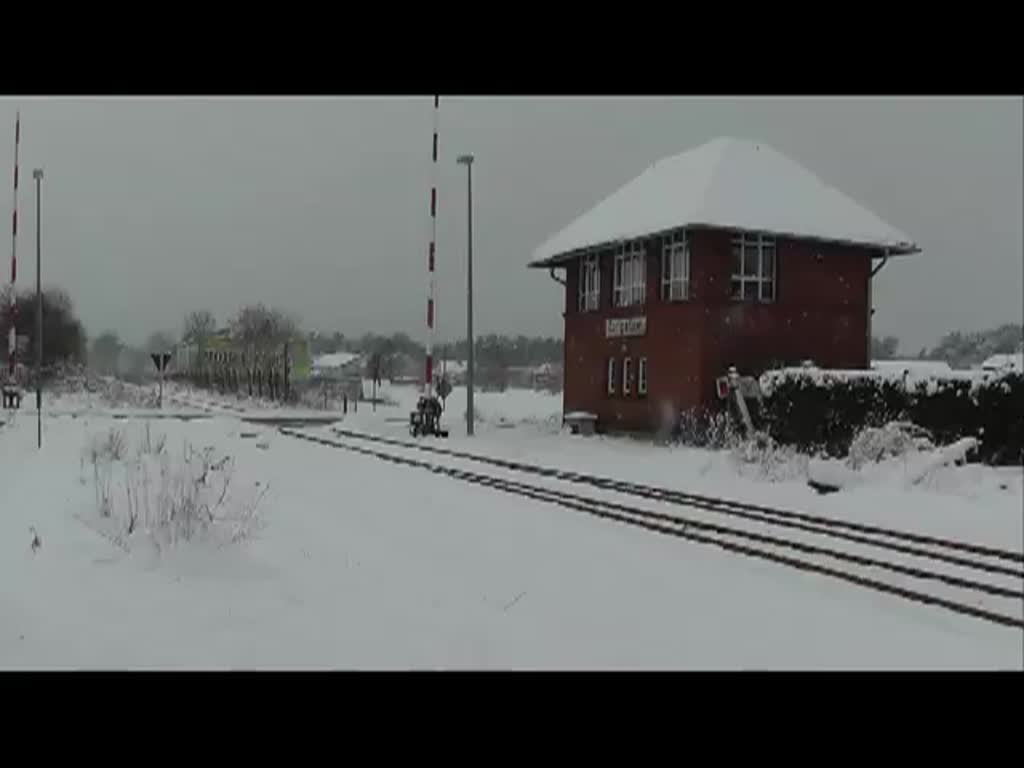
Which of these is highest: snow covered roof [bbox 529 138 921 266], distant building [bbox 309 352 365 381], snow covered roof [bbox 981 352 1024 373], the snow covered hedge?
snow covered roof [bbox 529 138 921 266]

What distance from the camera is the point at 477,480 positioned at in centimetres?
1691

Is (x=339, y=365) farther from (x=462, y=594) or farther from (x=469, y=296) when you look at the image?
(x=462, y=594)

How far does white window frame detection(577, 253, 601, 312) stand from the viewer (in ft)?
98.5

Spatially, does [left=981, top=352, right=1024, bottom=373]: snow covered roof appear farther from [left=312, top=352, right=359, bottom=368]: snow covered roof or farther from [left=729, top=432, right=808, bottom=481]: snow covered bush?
[left=312, top=352, right=359, bottom=368]: snow covered roof

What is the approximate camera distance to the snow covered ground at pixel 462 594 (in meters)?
5.73

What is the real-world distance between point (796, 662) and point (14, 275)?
1800 cm

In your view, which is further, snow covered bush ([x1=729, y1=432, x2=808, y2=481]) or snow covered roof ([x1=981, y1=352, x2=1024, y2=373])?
snow covered bush ([x1=729, y1=432, x2=808, y2=481])

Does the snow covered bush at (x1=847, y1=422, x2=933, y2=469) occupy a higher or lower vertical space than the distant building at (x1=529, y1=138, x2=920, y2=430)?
lower

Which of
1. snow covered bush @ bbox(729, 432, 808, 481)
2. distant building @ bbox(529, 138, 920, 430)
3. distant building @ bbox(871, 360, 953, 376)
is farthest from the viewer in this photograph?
distant building @ bbox(529, 138, 920, 430)

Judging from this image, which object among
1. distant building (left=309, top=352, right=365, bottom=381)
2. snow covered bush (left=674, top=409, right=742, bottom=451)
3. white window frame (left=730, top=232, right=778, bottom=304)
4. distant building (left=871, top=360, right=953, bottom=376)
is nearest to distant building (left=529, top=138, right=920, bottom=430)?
white window frame (left=730, top=232, right=778, bottom=304)

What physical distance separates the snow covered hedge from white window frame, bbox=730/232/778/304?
571cm

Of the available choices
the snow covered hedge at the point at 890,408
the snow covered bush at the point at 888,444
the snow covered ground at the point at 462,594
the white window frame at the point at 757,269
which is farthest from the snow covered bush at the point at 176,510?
the white window frame at the point at 757,269

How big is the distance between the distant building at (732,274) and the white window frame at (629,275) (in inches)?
2.1

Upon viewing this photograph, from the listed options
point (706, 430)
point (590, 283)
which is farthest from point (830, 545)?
point (590, 283)
